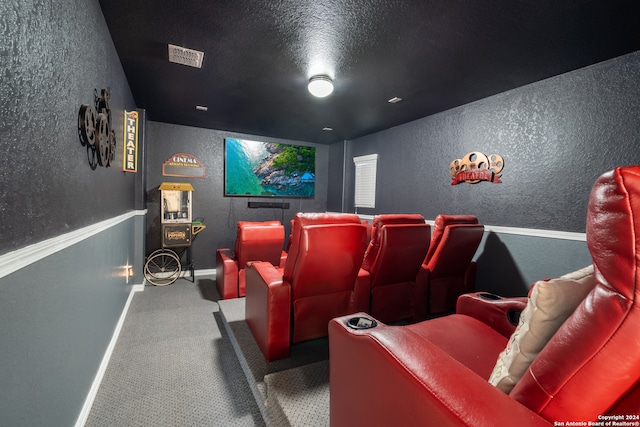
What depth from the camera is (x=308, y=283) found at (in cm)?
175


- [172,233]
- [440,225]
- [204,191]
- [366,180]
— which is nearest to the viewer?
[440,225]

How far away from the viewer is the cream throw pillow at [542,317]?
0.76 meters

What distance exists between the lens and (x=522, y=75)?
2.70 meters

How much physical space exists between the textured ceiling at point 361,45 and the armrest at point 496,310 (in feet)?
6.22

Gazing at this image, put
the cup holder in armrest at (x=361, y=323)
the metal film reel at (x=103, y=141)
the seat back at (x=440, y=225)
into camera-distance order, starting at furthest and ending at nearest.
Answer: the seat back at (x=440, y=225) < the metal film reel at (x=103, y=141) < the cup holder in armrest at (x=361, y=323)

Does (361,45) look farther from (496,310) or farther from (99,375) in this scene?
(99,375)

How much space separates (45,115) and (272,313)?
1.48 meters

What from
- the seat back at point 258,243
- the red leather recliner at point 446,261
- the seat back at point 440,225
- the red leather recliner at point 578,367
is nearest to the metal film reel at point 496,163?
the red leather recliner at point 446,261

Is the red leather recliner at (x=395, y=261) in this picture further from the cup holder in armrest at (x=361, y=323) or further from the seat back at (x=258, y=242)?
the seat back at (x=258, y=242)

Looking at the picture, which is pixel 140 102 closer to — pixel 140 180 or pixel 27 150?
pixel 140 180

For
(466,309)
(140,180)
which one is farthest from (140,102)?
(466,309)

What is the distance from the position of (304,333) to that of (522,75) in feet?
10.6

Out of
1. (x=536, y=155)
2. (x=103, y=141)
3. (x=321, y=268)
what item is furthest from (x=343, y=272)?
(x=536, y=155)

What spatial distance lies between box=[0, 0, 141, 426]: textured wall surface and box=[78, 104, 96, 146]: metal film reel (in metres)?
0.06
